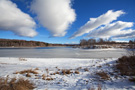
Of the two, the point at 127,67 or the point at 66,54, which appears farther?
the point at 66,54

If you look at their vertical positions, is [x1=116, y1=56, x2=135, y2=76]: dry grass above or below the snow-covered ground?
above

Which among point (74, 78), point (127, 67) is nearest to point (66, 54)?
point (127, 67)

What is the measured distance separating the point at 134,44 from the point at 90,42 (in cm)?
6776

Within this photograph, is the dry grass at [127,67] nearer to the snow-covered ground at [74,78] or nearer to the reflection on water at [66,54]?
the snow-covered ground at [74,78]

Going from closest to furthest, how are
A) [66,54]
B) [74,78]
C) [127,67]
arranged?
[74,78] → [127,67] → [66,54]

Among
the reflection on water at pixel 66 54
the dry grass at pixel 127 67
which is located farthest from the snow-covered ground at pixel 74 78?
the reflection on water at pixel 66 54

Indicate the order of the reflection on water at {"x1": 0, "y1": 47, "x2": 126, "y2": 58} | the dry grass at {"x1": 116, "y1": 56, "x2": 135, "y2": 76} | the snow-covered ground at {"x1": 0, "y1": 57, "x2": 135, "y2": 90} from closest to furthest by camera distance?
the snow-covered ground at {"x1": 0, "y1": 57, "x2": 135, "y2": 90} < the dry grass at {"x1": 116, "y1": 56, "x2": 135, "y2": 76} < the reflection on water at {"x1": 0, "y1": 47, "x2": 126, "y2": 58}

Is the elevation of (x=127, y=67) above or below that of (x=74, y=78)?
above

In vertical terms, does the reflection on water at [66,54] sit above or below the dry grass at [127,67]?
below

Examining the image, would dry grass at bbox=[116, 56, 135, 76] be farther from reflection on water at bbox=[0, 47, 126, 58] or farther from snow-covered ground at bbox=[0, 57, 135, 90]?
reflection on water at bbox=[0, 47, 126, 58]

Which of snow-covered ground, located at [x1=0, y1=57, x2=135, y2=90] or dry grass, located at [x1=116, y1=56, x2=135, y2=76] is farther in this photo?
dry grass, located at [x1=116, y1=56, x2=135, y2=76]

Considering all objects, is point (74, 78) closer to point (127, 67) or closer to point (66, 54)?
point (127, 67)

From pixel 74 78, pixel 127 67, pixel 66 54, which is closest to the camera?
pixel 74 78

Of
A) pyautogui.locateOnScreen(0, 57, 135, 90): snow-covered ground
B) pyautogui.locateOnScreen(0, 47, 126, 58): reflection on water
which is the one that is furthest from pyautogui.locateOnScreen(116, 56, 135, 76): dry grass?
pyautogui.locateOnScreen(0, 47, 126, 58): reflection on water
